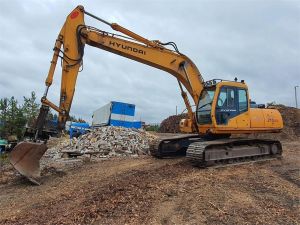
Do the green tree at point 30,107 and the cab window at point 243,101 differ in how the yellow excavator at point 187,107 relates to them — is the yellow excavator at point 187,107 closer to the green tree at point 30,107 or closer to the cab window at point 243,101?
the cab window at point 243,101

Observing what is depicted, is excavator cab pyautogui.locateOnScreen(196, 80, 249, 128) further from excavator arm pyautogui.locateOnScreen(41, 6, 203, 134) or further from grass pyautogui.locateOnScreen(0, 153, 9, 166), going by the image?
grass pyautogui.locateOnScreen(0, 153, 9, 166)

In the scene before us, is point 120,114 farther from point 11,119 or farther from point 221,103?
point 221,103

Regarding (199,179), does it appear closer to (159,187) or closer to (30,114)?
(159,187)

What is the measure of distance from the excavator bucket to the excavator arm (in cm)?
79

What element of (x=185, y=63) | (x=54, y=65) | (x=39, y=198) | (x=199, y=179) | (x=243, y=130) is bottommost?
(x=39, y=198)

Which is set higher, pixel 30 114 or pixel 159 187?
pixel 30 114

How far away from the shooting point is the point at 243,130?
38.4 feet

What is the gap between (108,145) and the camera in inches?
617

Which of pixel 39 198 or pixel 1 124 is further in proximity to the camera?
pixel 1 124

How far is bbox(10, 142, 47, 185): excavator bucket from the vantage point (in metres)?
9.06

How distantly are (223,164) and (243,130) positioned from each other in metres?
1.52

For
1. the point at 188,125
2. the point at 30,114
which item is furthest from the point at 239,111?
the point at 30,114

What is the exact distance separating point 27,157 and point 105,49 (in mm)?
3911

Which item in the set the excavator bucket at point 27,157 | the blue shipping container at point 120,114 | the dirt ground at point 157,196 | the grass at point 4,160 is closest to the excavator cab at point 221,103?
the dirt ground at point 157,196
